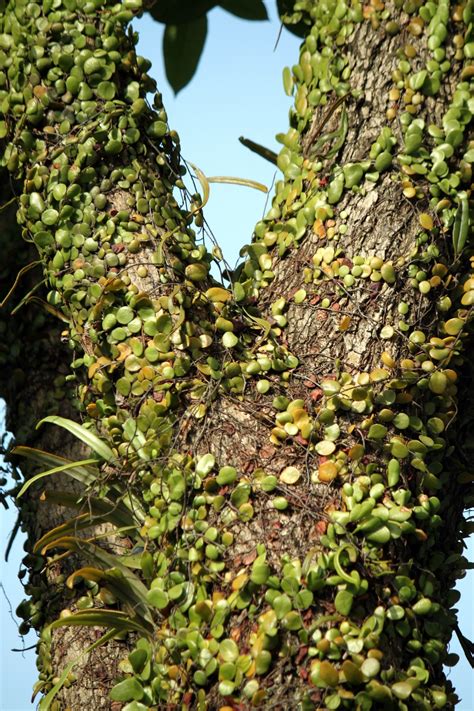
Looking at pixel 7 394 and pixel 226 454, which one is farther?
pixel 7 394

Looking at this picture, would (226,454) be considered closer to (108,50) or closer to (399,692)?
(399,692)

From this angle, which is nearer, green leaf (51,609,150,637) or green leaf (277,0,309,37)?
green leaf (51,609,150,637)

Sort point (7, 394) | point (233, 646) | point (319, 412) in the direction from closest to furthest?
point (233, 646)
point (319, 412)
point (7, 394)

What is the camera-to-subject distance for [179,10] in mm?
1800

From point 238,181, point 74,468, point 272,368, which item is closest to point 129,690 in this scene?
point 74,468

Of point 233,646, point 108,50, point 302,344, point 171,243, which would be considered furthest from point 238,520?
point 108,50

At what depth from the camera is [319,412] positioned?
5.57 feet

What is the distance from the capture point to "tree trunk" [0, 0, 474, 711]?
5.22 feet

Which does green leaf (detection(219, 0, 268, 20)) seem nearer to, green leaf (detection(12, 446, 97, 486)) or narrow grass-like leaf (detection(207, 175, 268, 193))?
narrow grass-like leaf (detection(207, 175, 268, 193))

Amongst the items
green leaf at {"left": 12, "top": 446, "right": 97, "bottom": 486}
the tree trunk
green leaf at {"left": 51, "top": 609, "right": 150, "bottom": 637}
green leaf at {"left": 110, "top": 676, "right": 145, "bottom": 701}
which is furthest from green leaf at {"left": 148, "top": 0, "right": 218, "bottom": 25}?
green leaf at {"left": 110, "top": 676, "right": 145, "bottom": 701}

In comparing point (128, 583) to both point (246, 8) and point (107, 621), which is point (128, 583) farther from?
point (246, 8)

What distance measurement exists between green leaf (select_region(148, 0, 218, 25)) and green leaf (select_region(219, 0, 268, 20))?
31 mm

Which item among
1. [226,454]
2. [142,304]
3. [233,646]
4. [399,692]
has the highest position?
[142,304]

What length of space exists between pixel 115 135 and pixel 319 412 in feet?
2.52
